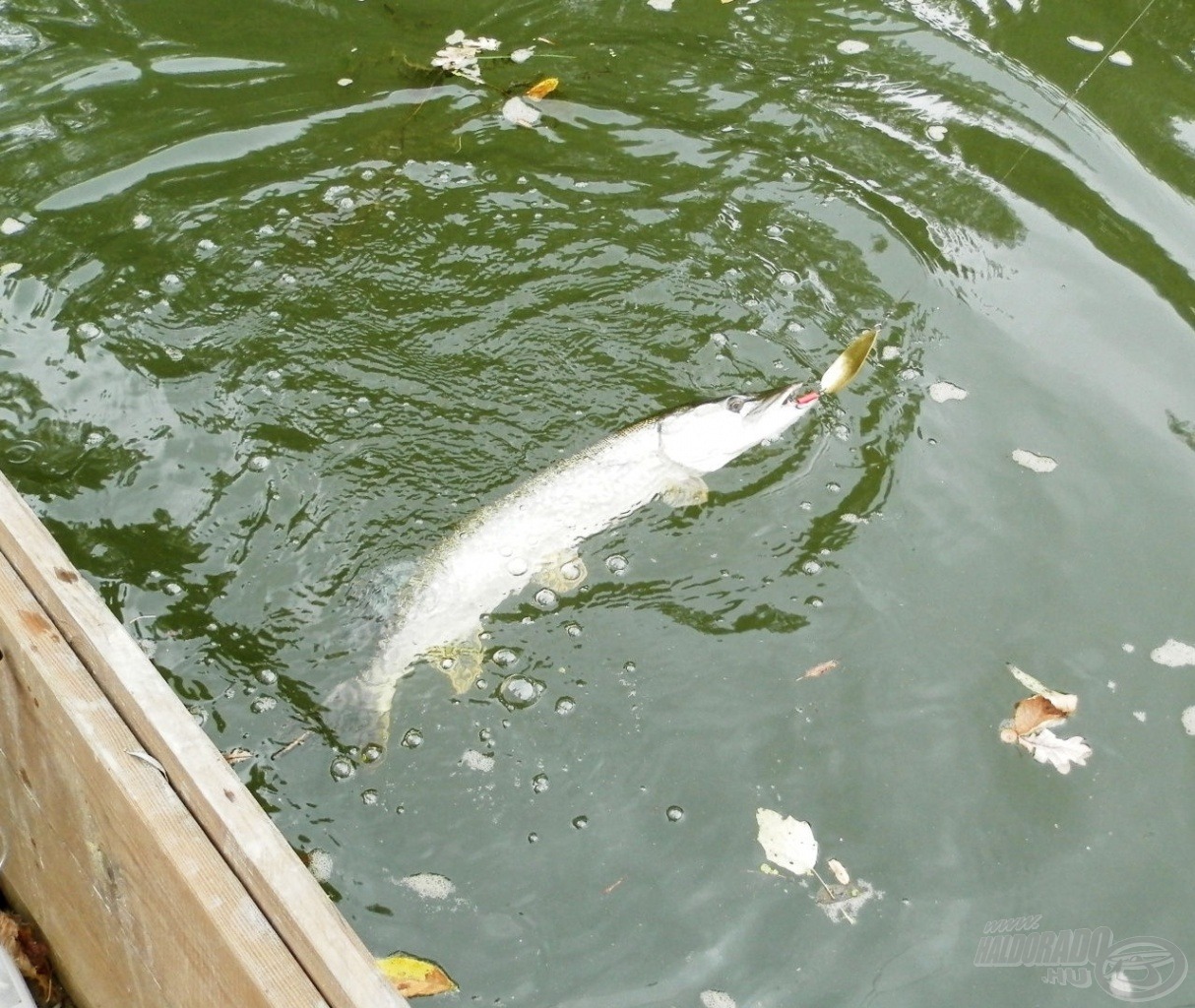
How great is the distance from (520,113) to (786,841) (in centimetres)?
443

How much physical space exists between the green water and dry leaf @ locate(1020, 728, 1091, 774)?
0.34ft

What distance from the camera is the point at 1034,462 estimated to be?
16.0 feet

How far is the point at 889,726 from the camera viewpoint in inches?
159

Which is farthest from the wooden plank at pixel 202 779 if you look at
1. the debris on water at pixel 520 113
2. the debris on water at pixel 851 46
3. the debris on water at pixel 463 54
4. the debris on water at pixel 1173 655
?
the debris on water at pixel 851 46

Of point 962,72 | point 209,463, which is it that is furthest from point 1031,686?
point 962,72

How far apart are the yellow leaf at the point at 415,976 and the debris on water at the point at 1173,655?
290 cm

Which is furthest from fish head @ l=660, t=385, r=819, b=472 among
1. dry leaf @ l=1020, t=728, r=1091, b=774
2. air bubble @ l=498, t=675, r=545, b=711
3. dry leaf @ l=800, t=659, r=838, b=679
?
dry leaf @ l=1020, t=728, r=1091, b=774

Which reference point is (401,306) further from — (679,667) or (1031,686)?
(1031,686)

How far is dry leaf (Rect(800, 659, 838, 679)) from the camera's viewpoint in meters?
4.15

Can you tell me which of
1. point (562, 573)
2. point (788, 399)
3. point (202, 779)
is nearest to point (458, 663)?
point (562, 573)

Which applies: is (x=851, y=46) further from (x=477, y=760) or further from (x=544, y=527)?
(x=477, y=760)

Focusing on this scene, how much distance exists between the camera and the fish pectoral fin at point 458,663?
4.07 metres

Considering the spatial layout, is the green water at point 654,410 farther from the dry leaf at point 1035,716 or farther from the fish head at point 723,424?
the fish head at point 723,424

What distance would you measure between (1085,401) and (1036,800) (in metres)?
2.11
